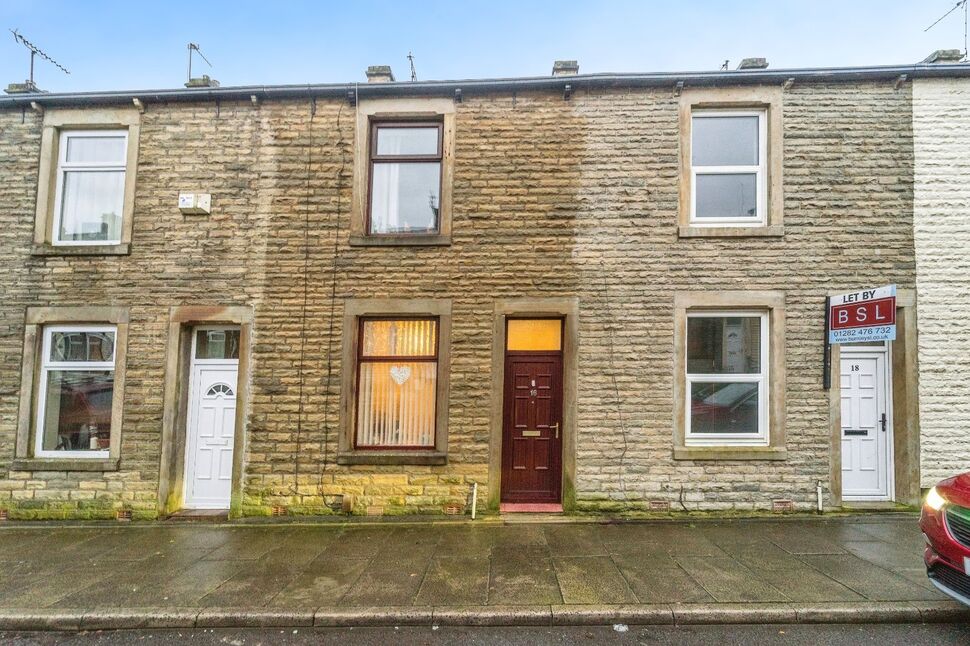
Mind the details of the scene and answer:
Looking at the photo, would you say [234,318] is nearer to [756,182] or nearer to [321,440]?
[321,440]

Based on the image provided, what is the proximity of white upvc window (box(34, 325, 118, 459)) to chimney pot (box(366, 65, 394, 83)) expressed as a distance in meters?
5.32

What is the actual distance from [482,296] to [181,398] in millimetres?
4628

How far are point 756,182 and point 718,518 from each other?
4.77 meters

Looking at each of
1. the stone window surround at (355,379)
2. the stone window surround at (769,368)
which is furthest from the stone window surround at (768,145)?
the stone window surround at (355,379)

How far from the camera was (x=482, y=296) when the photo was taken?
707 centimetres

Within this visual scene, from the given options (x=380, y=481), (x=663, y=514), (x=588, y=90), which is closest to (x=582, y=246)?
(x=588, y=90)

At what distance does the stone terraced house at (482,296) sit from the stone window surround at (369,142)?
0.15 feet

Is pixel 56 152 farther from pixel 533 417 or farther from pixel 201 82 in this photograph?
pixel 533 417

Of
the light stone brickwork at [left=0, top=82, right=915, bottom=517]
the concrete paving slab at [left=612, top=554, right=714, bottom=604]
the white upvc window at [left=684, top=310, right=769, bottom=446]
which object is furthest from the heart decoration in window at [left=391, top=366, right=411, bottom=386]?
the white upvc window at [left=684, top=310, right=769, bottom=446]

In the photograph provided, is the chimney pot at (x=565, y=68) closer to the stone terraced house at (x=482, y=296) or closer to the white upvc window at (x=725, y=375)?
the stone terraced house at (x=482, y=296)

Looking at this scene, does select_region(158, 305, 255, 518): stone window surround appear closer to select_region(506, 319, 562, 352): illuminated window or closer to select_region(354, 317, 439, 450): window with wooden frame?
select_region(354, 317, 439, 450): window with wooden frame

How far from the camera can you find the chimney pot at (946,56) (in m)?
7.06

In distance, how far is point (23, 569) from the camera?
523cm

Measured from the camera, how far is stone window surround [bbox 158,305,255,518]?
699 centimetres
